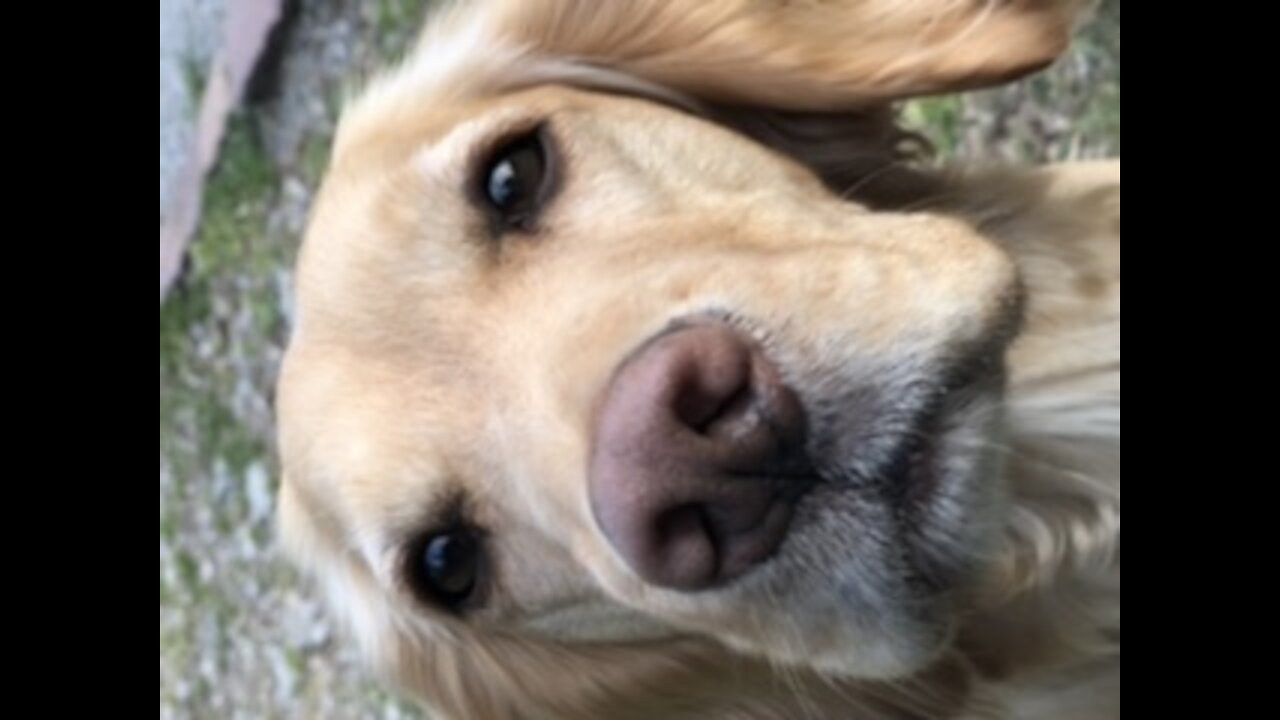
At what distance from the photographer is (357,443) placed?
7.63ft

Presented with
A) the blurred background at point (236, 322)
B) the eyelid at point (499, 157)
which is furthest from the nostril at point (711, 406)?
the blurred background at point (236, 322)

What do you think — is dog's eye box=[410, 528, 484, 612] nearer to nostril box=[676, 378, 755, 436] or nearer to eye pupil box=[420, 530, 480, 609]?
eye pupil box=[420, 530, 480, 609]

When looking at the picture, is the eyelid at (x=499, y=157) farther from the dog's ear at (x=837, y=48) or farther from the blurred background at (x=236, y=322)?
the blurred background at (x=236, y=322)

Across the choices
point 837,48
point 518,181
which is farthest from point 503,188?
point 837,48

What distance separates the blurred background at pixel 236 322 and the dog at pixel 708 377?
1.89m

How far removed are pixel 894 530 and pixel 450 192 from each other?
0.75 m

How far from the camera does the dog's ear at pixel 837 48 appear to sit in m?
2.35

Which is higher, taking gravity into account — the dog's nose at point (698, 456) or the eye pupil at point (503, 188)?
the eye pupil at point (503, 188)

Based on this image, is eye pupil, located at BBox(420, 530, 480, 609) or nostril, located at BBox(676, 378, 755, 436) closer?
nostril, located at BBox(676, 378, 755, 436)

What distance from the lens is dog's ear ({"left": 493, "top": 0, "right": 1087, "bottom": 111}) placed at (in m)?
2.35

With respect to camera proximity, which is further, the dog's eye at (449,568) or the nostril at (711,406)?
the dog's eye at (449,568)

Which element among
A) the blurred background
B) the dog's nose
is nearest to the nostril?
the dog's nose
